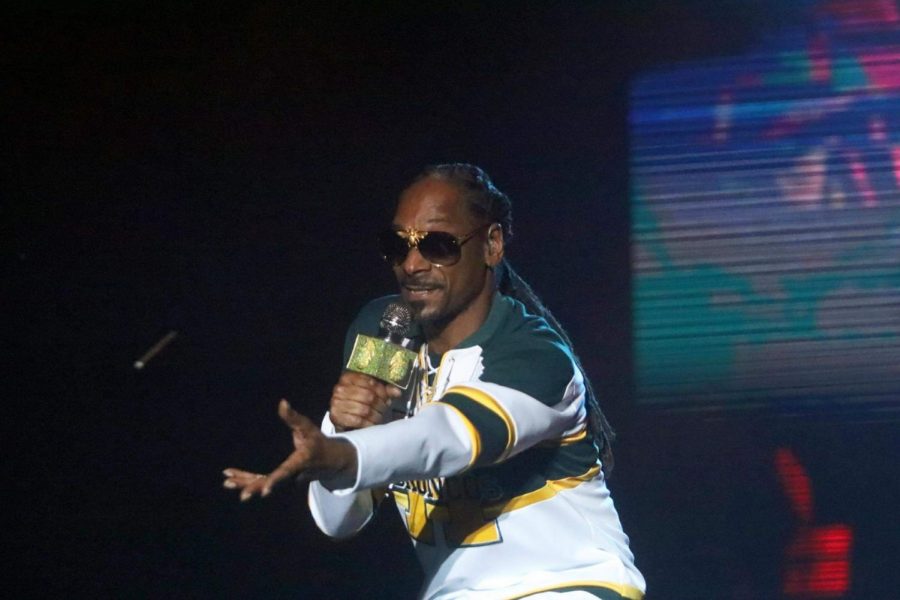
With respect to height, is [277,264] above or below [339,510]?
above

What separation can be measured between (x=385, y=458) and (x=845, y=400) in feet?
8.20

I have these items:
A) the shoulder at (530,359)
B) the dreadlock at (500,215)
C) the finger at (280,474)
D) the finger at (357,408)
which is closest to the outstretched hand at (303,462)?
the finger at (280,474)

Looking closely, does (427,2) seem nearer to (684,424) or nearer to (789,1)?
(789,1)

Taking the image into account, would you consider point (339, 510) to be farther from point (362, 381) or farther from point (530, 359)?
point (530, 359)

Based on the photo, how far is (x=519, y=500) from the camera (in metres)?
2.95

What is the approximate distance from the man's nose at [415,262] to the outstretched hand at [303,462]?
0.78 metres

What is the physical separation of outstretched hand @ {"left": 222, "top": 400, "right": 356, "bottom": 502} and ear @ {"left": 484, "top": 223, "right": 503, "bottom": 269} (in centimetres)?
94

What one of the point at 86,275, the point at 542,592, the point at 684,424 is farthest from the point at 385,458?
the point at 86,275

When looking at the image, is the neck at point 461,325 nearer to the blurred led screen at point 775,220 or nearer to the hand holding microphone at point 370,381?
the hand holding microphone at point 370,381

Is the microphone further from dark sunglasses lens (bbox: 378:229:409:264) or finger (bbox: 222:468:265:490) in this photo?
finger (bbox: 222:468:265:490)

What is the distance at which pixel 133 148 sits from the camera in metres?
4.55

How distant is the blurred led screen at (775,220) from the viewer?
14.1 feet

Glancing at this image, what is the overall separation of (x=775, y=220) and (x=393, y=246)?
1800 millimetres

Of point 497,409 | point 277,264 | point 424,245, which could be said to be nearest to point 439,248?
point 424,245
